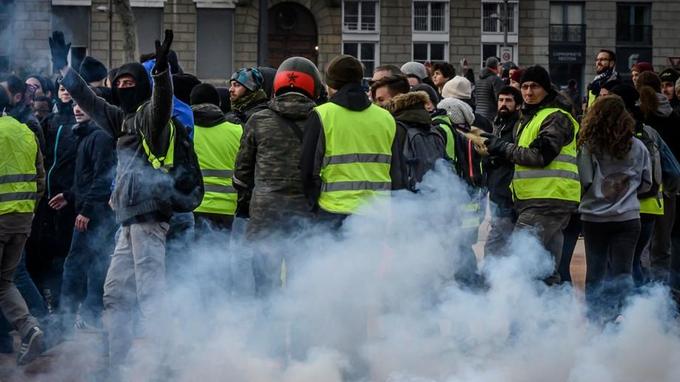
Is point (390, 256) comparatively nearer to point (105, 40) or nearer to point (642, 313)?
point (642, 313)

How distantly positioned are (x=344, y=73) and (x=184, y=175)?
1139 mm

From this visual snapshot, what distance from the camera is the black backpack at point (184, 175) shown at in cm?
717

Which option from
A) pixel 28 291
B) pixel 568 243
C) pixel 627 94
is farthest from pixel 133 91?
pixel 627 94

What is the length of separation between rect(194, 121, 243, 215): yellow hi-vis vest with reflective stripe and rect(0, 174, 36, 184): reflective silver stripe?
3.82 ft

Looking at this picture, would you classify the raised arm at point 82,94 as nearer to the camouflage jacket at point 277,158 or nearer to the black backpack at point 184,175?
the black backpack at point 184,175

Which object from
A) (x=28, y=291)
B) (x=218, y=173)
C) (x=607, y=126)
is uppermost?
(x=607, y=126)

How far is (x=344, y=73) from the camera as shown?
7.35m

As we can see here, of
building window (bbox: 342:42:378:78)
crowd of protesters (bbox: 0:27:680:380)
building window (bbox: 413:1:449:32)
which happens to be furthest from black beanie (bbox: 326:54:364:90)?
building window (bbox: 413:1:449:32)

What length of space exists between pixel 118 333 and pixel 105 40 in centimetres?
2896

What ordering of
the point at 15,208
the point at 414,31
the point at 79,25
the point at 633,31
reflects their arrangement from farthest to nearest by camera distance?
the point at 633,31 → the point at 414,31 → the point at 79,25 → the point at 15,208

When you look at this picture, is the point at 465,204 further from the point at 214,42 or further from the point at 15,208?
the point at 214,42

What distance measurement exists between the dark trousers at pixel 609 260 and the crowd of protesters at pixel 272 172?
0.01 meters

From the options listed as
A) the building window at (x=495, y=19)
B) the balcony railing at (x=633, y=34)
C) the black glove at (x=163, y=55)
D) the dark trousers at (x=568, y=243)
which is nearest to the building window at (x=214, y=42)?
the building window at (x=495, y=19)

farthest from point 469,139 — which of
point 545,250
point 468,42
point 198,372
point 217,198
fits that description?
point 468,42
